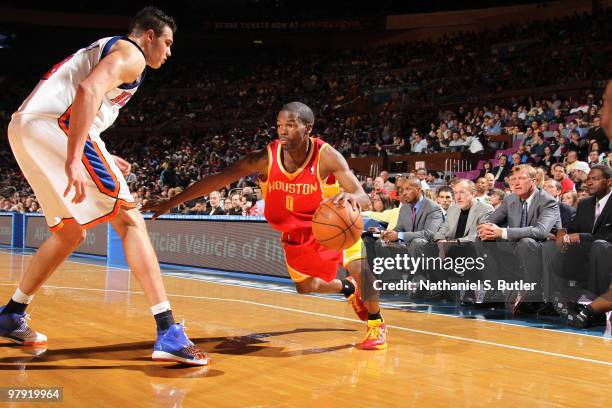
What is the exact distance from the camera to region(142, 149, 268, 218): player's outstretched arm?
4.11 m

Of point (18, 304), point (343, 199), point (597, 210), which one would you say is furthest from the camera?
point (597, 210)

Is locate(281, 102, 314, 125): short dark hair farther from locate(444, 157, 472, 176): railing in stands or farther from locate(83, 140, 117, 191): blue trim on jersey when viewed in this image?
locate(444, 157, 472, 176): railing in stands

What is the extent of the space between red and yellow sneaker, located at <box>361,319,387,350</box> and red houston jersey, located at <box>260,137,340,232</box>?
0.81 meters

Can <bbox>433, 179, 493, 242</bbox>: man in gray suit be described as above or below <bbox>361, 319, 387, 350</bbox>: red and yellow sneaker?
above

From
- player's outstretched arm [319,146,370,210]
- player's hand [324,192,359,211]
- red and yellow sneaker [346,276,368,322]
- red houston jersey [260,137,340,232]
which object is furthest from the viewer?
red and yellow sneaker [346,276,368,322]

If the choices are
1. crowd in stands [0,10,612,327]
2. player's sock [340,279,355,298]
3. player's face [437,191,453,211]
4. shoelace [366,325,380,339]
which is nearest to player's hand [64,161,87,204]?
shoelace [366,325,380,339]

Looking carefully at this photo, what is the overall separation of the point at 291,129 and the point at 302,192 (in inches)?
17.4

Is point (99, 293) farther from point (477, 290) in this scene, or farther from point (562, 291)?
point (562, 291)

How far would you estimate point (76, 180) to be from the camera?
302cm

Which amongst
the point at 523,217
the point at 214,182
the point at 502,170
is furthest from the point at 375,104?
the point at 214,182

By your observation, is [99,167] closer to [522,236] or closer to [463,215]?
[522,236]

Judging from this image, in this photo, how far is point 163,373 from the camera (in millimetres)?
3205

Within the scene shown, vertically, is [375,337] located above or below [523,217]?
below

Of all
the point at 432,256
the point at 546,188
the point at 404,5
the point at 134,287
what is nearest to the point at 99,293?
the point at 134,287
